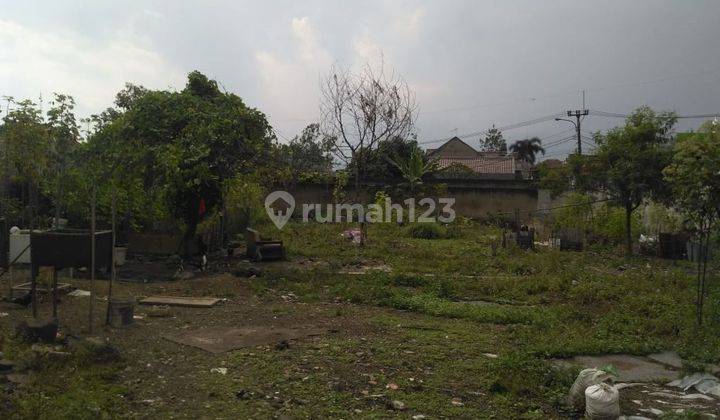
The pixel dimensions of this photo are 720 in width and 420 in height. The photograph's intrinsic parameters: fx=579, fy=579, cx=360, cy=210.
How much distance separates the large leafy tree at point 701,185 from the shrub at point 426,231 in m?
11.6

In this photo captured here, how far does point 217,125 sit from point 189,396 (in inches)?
301

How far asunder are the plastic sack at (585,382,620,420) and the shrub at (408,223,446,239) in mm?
14387

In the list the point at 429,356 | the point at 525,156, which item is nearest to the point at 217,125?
the point at 429,356

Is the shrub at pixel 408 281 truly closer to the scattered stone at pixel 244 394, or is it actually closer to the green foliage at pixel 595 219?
the scattered stone at pixel 244 394

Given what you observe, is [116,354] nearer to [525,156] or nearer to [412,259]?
[412,259]

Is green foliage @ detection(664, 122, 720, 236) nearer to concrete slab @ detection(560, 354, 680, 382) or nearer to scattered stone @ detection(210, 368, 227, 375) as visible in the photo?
concrete slab @ detection(560, 354, 680, 382)

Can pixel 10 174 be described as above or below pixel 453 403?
above

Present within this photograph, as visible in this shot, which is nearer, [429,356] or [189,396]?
[189,396]

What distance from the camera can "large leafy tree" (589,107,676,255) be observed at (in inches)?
566

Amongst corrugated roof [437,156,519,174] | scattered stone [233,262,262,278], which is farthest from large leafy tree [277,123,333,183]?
corrugated roof [437,156,519,174]

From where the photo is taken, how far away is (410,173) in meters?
22.1

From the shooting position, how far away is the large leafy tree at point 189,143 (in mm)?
10320

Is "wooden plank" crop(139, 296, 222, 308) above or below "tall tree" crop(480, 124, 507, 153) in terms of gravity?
below

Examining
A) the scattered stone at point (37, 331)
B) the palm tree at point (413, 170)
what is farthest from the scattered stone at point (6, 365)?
the palm tree at point (413, 170)
